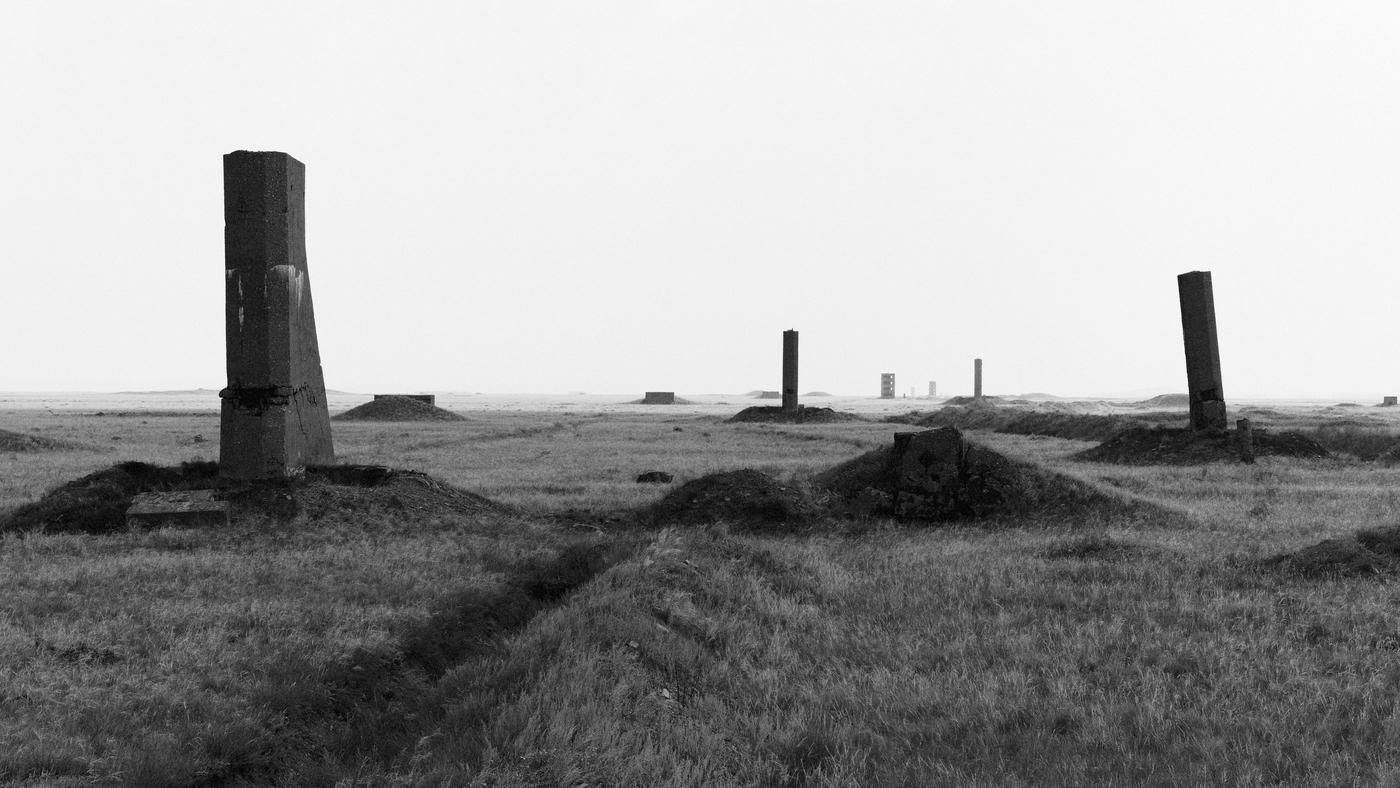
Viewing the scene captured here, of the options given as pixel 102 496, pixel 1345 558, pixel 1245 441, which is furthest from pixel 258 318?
pixel 1245 441

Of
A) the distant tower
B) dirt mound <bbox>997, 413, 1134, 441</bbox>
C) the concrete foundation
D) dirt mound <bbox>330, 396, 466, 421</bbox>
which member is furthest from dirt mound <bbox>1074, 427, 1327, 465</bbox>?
the distant tower

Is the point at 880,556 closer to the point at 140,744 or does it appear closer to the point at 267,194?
the point at 140,744

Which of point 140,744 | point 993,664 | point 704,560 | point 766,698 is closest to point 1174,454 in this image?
point 704,560

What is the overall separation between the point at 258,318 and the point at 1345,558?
35.5 ft

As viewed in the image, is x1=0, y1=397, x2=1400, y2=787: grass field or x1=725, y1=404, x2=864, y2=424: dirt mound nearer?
x1=0, y1=397, x2=1400, y2=787: grass field

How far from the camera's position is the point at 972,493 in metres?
12.4

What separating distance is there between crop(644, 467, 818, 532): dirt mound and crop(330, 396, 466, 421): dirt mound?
30.3 m

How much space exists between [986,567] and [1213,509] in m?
5.35

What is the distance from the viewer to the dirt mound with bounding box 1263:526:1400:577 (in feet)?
27.2

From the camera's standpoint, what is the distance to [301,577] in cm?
825

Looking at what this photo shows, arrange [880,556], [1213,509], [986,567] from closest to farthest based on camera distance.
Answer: [986,567] < [880,556] < [1213,509]

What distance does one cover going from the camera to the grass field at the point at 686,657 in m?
4.43

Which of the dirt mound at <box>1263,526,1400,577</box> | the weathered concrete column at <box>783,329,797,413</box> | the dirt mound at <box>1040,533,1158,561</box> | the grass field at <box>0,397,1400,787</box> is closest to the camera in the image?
the grass field at <box>0,397,1400,787</box>

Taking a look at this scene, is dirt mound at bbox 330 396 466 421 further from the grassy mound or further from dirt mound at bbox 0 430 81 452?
the grassy mound
